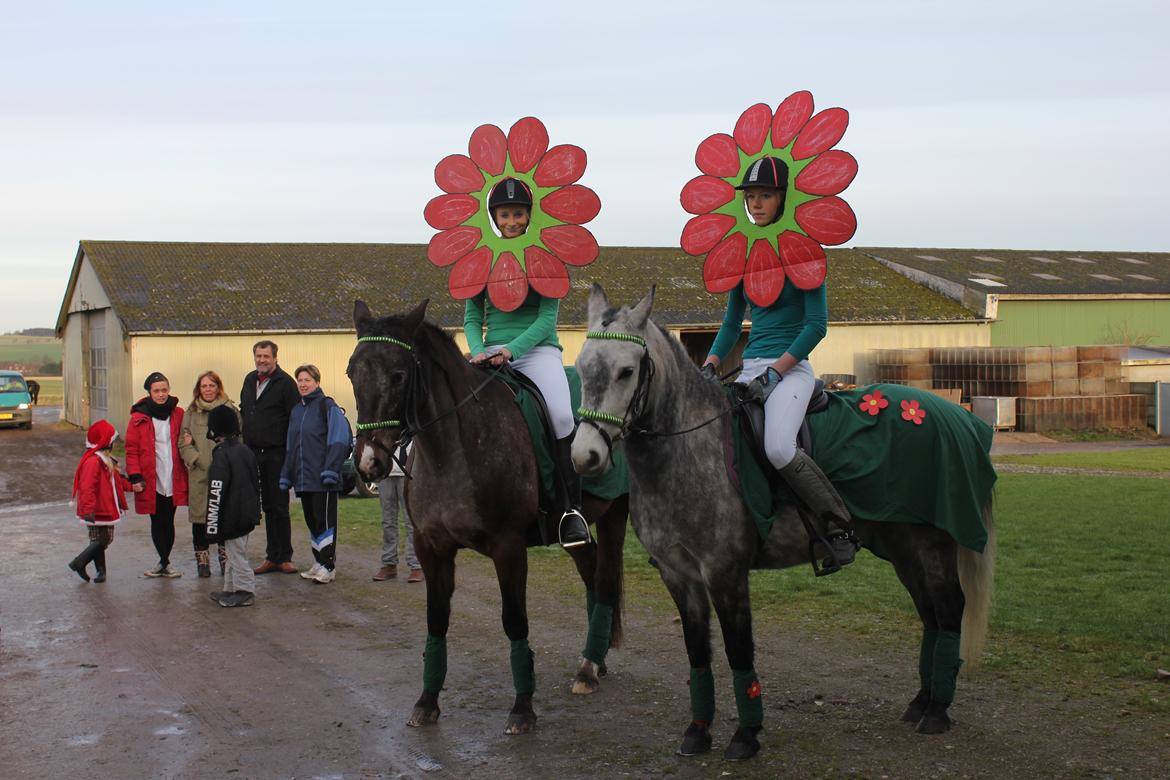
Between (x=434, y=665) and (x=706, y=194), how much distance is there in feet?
10.3

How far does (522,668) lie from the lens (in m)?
6.16

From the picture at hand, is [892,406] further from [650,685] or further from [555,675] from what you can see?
[555,675]

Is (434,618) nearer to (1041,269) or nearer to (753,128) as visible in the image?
(753,128)

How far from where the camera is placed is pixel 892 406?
6.08 m

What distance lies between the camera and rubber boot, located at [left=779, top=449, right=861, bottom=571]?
563 centimetres

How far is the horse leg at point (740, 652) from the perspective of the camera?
547cm

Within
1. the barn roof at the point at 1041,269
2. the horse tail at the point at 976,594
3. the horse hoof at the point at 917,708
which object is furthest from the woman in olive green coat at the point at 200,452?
the barn roof at the point at 1041,269

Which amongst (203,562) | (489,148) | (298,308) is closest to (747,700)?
(489,148)

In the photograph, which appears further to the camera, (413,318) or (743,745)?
(413,318)

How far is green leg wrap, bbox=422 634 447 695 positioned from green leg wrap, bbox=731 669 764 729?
1.77 meters

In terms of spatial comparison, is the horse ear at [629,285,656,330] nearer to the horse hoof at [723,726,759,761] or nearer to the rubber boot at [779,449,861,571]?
the rubber boot at [779,449,861,571]

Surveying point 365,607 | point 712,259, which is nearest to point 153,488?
point 365,607

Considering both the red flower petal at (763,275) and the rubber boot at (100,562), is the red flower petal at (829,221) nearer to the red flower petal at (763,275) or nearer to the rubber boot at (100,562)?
the red flower petal at (763,275)

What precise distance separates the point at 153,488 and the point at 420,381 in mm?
6323
